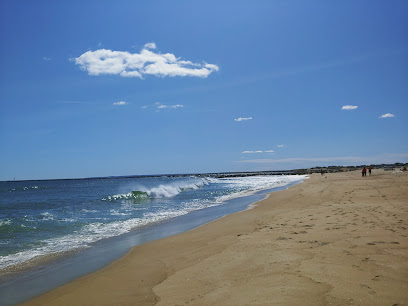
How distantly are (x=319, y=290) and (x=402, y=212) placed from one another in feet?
28.4

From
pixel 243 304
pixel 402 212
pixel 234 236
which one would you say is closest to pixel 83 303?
pixel 243 304

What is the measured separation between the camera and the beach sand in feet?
15.4

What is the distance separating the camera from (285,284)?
5.05 meters

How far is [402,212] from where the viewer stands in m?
11.1

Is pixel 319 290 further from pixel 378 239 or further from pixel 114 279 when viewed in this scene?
pixel 114 279

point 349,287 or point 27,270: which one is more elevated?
point 349,287

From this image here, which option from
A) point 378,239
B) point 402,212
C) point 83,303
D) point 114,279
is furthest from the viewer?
point 402,212

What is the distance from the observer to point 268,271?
5832mm

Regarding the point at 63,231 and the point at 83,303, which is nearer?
the point at 83,303

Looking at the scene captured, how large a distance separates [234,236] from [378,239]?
14.7ft

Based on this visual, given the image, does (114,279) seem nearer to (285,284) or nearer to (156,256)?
(156,256)

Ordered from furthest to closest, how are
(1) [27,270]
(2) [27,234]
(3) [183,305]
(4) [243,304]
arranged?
(2) [27,234] < (1) [27,270] < (3) [183,305] < (4) [243,304]

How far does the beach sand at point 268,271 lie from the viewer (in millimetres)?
4684

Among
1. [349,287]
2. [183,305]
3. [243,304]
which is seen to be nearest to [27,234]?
[183,305]
